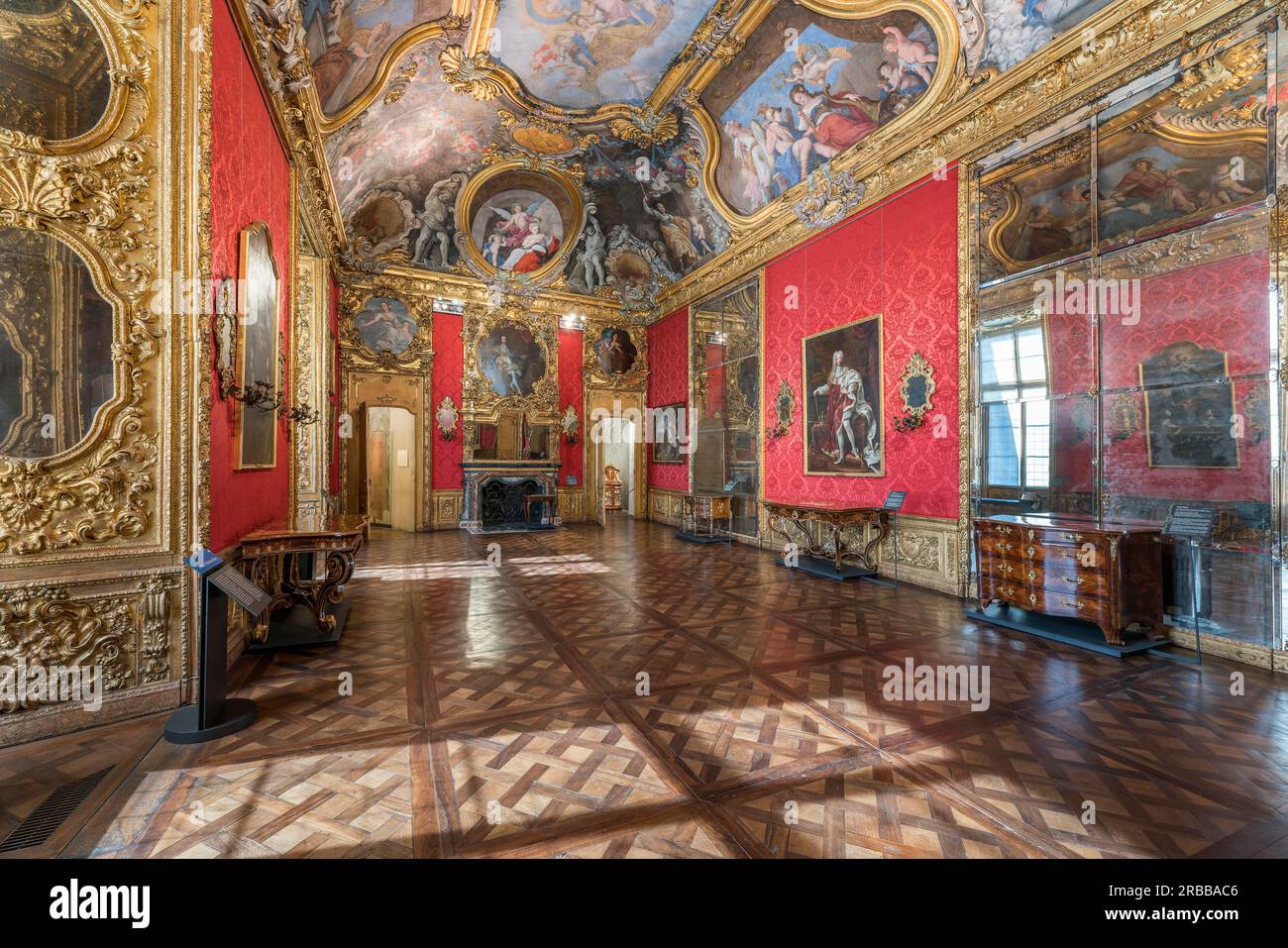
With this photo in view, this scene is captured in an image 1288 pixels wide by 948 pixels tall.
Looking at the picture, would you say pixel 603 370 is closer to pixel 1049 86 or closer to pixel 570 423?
pixel 570 423

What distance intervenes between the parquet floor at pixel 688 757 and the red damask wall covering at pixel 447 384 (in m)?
8.46

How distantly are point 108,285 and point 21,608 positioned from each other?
1917 mm

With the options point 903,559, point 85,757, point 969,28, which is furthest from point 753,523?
point 85,757

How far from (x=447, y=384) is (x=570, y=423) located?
321 cm

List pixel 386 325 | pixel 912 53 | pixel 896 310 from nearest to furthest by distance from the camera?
pixel 912 53 < pixel 896 310 < pixel 386 325

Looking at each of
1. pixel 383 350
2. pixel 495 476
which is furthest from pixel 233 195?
pixel 495 476

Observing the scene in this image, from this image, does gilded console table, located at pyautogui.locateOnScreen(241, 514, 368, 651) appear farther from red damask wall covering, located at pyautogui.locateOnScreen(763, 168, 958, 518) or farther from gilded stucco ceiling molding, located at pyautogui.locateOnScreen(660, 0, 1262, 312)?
→ gilded stucco ceiling molding, located at pyautogui.locateOnScreen(660, 0, 1262, 312)

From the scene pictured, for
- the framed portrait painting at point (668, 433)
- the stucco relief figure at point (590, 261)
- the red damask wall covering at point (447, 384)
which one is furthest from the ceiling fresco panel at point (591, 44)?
the framed portrait painting at point (668, 433)

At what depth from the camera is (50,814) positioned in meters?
2.37

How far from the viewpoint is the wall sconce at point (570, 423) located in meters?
14.4

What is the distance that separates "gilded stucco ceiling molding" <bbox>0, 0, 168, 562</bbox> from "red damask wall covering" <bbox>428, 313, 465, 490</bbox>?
32.4ft

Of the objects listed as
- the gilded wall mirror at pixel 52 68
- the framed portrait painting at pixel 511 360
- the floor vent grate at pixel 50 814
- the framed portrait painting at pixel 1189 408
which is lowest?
the floor vent grate at pixel 50 814

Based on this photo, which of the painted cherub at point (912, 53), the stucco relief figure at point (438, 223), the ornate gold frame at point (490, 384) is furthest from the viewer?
the ornate gold frame at point (490, 384)

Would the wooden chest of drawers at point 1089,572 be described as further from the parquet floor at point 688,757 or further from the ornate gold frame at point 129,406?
the ornate gold frame at point 129,406
